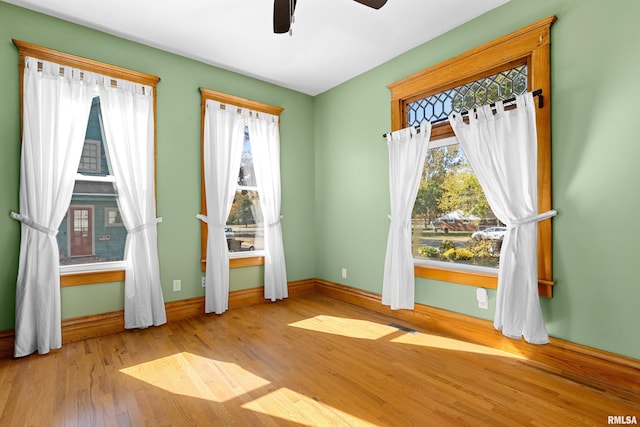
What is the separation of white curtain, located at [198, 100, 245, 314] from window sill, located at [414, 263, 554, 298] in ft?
7.25

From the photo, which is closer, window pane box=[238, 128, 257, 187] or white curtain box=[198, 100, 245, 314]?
white curtain box=[198, 100, 245, 314]

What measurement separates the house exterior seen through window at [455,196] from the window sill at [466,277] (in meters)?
0.13

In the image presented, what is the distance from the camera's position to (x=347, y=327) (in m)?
3.28

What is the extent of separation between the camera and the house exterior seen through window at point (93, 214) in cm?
300

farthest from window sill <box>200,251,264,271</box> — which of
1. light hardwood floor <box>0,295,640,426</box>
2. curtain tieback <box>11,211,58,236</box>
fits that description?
curtain tieback <box>11,211,58,236</box>

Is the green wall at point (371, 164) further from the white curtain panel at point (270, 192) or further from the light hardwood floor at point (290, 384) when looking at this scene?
the light hardwood floor at point (290, 384)

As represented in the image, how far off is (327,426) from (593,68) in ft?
9.74

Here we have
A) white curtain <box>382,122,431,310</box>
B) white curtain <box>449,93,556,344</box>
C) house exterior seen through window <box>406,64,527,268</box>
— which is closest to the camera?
white curtain <box>449,93,556,344</box>

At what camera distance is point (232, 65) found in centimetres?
387

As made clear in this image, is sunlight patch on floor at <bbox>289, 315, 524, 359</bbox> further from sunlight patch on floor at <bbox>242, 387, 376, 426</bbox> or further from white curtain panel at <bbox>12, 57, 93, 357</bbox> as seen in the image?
white curtain panel at <bbox>12, 57, 93, 357</bbox>

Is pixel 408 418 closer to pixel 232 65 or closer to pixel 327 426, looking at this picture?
pixel 327 426

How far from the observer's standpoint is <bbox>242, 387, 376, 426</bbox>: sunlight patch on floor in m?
1.79

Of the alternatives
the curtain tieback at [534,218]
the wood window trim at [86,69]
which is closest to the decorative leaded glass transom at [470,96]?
the curtain tieback at [534,218]

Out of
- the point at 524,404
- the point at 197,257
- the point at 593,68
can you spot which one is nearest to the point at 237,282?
the point at 197,257
